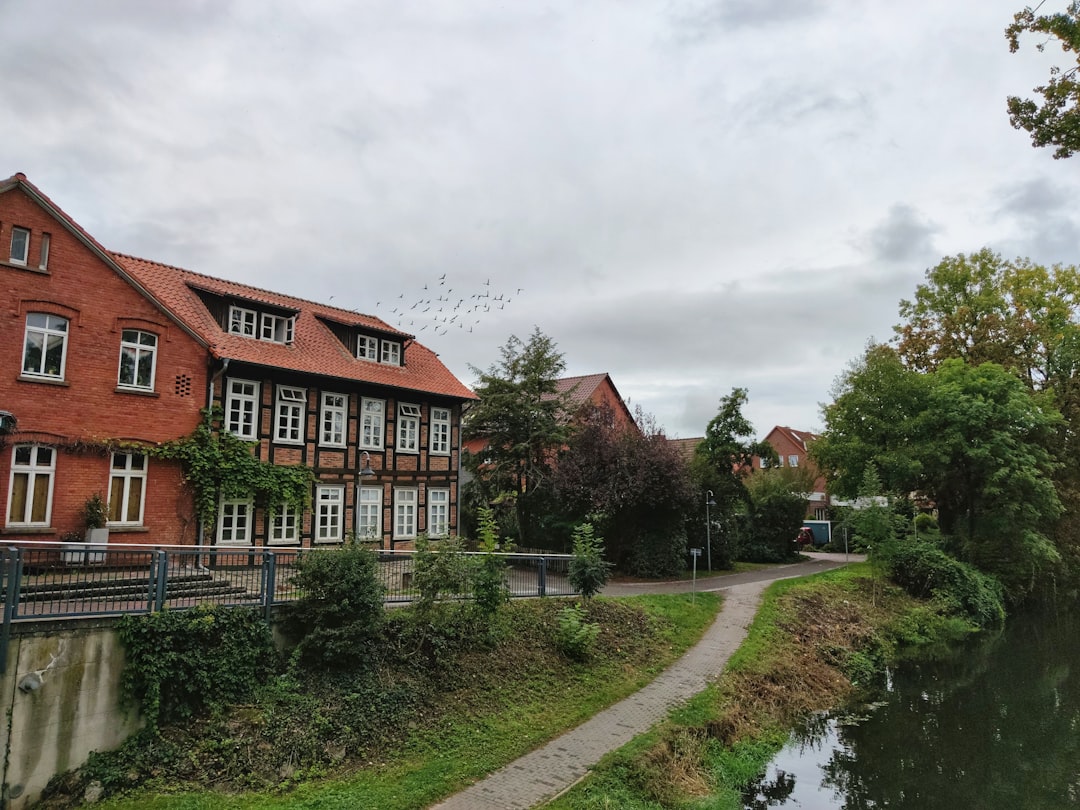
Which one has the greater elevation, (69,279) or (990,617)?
(69,279)

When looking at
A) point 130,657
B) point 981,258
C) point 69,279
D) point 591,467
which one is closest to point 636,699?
point 130,657

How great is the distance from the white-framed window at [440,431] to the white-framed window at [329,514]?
13.1 ft

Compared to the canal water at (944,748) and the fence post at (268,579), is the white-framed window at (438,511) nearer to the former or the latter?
the fence post at (268,579)

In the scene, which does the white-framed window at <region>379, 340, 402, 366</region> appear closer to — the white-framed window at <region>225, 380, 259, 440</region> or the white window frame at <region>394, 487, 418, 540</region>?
the white window frame at <region>394, 487, 418, 540</region>

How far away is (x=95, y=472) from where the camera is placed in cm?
1565

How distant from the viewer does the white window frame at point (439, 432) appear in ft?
78.0

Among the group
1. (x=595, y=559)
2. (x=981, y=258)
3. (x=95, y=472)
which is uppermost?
(x=981, y=258)

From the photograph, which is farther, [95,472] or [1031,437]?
[1031,437]

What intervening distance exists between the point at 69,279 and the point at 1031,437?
3717 centimetres

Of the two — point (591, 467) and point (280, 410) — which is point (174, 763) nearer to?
point (280, 410)

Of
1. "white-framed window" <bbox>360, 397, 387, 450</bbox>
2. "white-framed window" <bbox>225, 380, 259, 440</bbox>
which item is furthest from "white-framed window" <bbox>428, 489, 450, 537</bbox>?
"white-framed window" <bbox>225, 380, 259, 440</bbox>

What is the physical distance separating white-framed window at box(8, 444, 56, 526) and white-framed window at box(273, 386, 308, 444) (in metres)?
5.66

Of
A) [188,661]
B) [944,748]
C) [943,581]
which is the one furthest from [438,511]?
[943,581]

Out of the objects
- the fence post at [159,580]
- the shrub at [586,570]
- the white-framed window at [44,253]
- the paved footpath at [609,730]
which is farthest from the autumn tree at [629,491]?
the white-framed window at [44,253]
